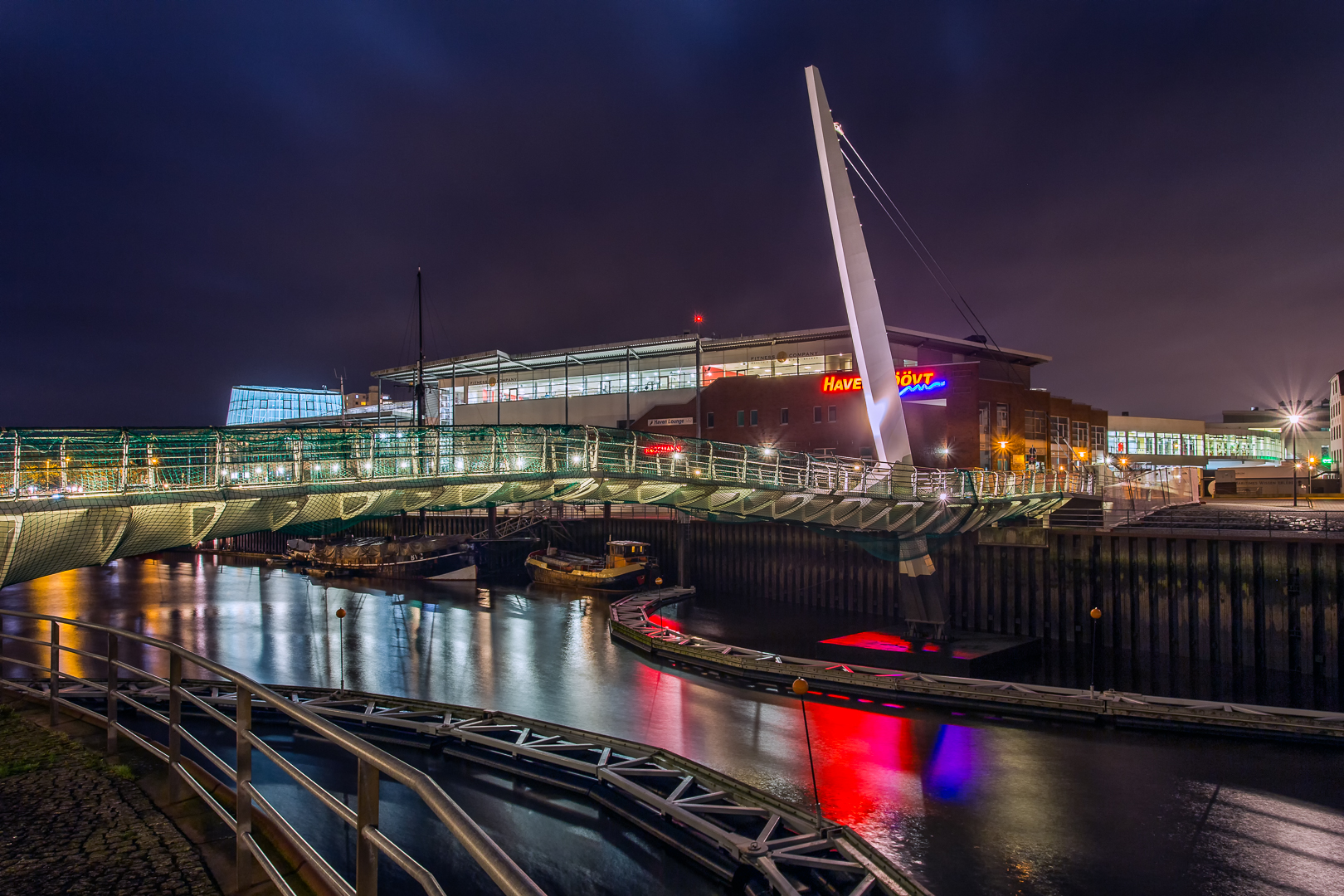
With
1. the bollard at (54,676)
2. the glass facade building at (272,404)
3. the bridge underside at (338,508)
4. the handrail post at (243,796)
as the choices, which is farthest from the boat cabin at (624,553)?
the glass facade building at (272,404)

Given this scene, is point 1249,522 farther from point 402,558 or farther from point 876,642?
point 402,558

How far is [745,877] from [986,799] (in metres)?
6.92

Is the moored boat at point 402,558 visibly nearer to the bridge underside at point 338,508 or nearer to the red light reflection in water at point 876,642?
the bridge underside at point 338,508

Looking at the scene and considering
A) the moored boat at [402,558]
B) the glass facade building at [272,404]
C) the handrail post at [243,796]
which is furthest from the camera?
the glass facade building at [272,404]

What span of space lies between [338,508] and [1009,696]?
1765 cm

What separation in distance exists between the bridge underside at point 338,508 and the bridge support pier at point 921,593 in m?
0.77

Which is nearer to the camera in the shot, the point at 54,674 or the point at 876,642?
the point at 54,674

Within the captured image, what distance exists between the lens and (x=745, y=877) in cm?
1165

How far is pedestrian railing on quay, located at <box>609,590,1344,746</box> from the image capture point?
18.8 m

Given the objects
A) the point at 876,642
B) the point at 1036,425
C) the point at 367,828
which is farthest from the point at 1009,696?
the point at 1036,425

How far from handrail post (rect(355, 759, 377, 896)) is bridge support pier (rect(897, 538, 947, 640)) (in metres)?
26.0

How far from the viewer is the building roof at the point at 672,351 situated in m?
58.9

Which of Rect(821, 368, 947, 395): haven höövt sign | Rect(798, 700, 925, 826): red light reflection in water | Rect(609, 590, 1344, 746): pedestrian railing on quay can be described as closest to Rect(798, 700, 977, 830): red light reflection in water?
Rect(798, 700, 925, 826): red light reflection in water

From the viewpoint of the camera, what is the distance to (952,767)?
17609mm
